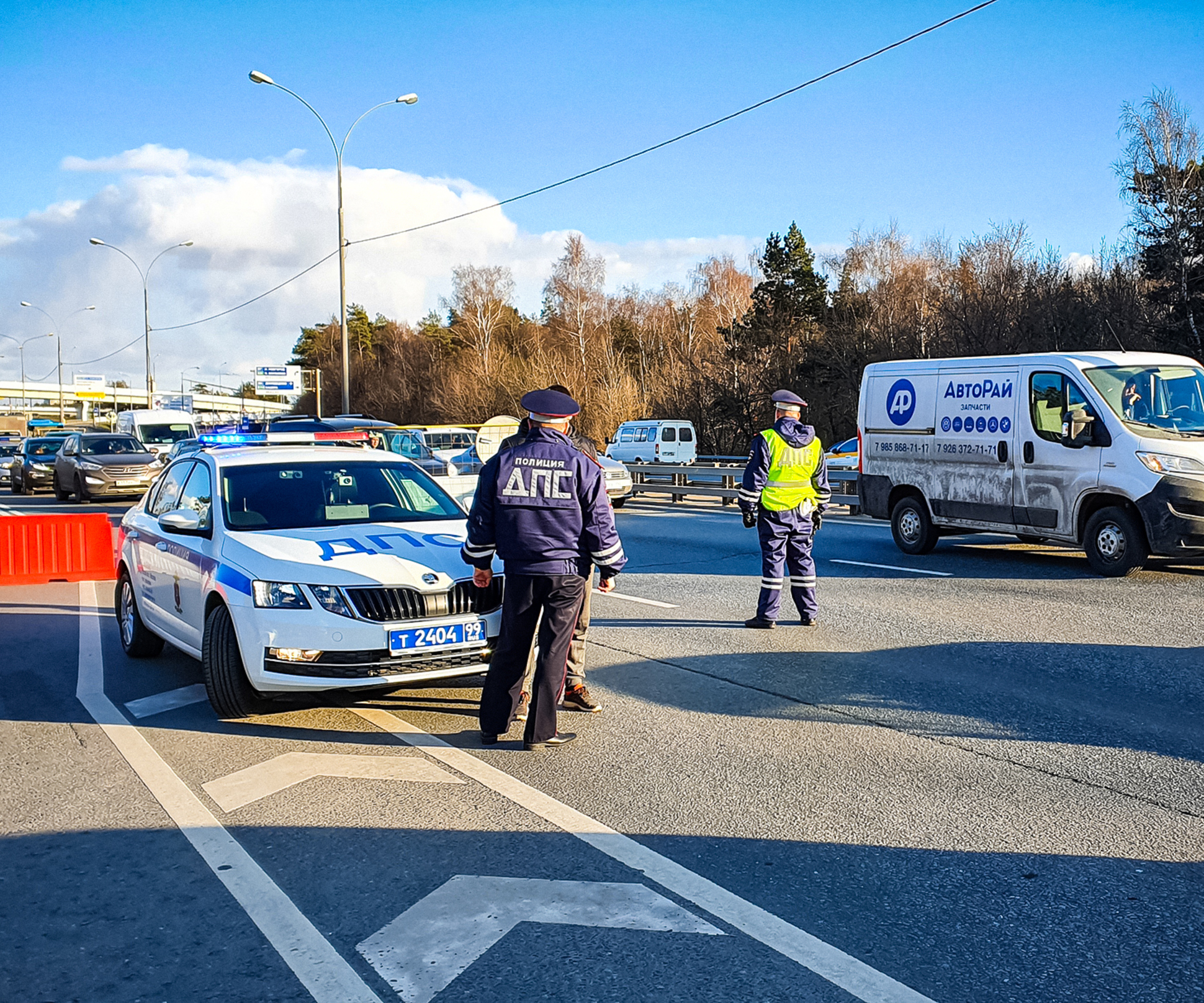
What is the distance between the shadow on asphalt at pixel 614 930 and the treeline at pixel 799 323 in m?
26.9

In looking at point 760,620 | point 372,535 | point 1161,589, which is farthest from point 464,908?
point 1161,589

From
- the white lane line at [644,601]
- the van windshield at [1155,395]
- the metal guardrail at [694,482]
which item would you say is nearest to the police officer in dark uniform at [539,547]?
the white lane line at [644,601]

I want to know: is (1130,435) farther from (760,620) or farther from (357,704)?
(357,704)

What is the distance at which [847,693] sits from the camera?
22.0 feet

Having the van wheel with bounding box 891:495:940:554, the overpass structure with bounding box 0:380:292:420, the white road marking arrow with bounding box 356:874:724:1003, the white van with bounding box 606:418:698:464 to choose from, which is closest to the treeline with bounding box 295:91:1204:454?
the white van with bounding box 606:418:698:464

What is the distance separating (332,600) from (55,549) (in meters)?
8.80

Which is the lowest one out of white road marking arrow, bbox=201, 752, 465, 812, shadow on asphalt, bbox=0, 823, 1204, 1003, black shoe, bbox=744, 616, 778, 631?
shadow on asphalt, bbox=0, 823, 1204, 1003

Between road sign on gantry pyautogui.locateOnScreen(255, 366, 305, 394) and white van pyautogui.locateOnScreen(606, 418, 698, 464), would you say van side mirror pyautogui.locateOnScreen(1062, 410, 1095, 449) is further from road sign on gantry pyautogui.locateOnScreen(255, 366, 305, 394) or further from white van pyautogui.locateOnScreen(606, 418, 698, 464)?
road sign on gantry pyautogui.locateOnScreen(255, 366, 305, 394)

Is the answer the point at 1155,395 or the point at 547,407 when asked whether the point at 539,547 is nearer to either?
the point at 547,407

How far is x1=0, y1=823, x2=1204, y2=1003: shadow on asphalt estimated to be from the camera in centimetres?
320

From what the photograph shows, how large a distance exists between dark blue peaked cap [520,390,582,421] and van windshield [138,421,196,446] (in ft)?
92.4

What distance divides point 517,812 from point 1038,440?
918 cm

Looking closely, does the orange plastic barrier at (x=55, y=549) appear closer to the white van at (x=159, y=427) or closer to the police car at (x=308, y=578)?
the police car at (x=308, y=578)

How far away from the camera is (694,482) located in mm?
29281
